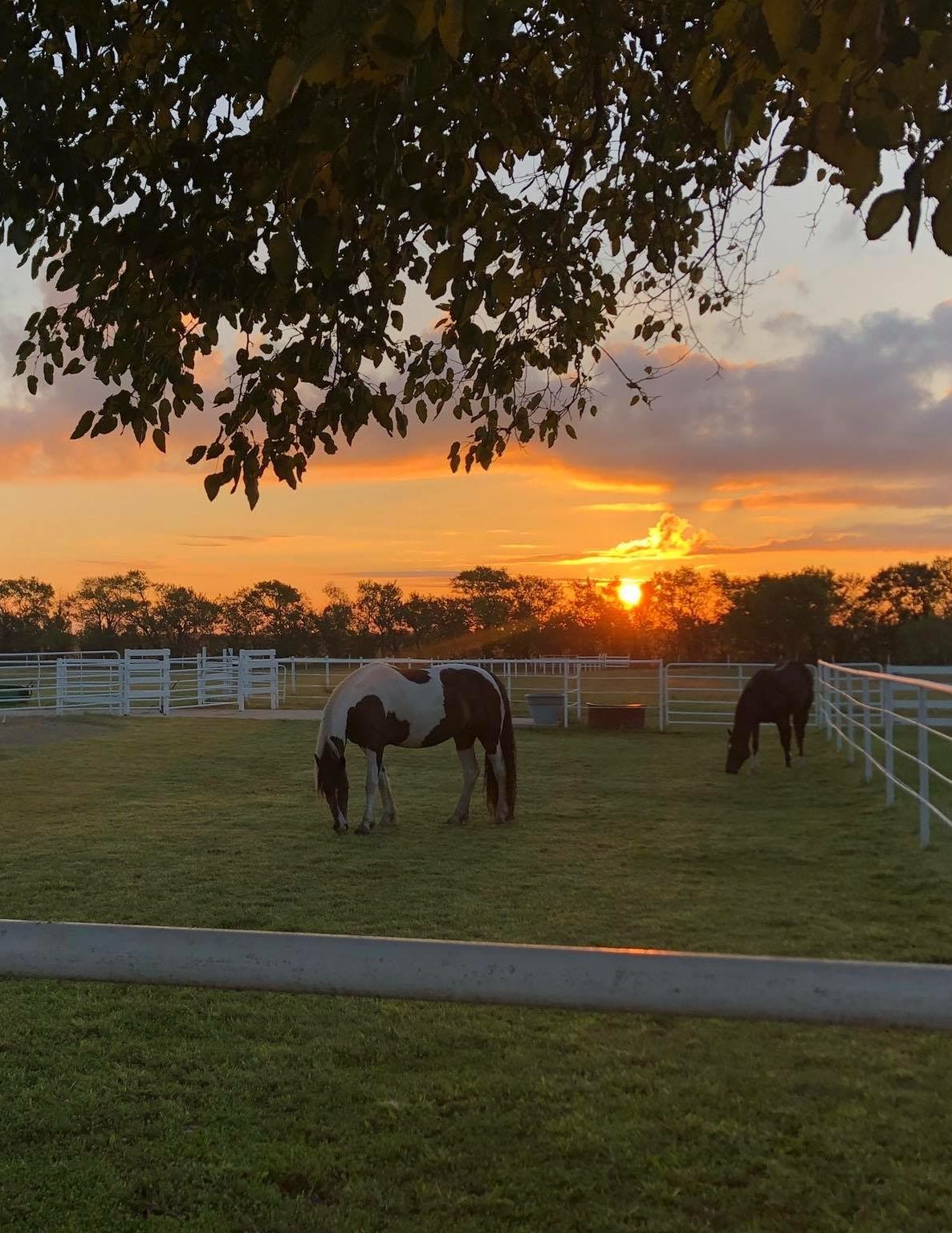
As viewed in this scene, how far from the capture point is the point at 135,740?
16062mm

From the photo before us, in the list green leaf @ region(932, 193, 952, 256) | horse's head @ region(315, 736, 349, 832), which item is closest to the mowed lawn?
horse's head @ region(315, 736, 349, 832)

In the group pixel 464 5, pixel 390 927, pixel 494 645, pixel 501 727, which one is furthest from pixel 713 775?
pixel 494 645

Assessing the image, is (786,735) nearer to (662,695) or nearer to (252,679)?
(662,695)

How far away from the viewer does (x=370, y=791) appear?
8.48m

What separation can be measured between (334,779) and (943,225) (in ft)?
24.0

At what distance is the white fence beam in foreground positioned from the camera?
3.22ft

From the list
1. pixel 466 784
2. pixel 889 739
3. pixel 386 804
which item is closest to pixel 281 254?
pixel 386 804

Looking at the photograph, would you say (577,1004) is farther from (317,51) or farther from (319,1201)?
(319,1201)

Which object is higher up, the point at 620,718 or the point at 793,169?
the point at 793,169

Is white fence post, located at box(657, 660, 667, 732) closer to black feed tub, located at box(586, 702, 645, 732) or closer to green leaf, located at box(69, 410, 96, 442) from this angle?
black feed tub, located at box(586, 702, 645, 732)

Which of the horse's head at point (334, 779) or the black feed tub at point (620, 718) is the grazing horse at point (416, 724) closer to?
the horse's head at point (334, 779)

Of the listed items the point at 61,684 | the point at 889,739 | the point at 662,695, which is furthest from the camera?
the point at 61,684

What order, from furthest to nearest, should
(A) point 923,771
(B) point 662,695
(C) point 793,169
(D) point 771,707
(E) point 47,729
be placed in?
(B) point 662,695 < (E) point 47,729 < (D) point 771,707 < (A) point 923,771 < (C) point 793,169

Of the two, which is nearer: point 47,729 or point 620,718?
point 47,729
